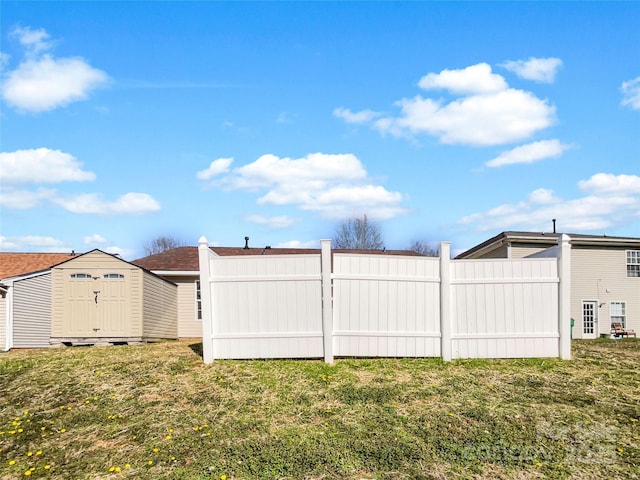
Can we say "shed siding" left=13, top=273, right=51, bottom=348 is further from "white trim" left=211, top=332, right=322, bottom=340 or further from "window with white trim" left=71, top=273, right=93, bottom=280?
"white trim" left=211, top=332, right=322, bottom=340

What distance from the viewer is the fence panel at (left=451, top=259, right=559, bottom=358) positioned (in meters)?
9.24

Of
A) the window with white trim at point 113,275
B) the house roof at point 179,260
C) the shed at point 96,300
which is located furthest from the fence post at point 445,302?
the window with white trim at point 113,275

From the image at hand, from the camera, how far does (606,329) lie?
2091 cm

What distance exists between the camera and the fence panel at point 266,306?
29.3 ft

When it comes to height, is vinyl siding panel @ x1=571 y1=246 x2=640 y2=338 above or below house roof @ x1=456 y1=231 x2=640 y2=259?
below

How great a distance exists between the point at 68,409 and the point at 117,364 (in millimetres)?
2158

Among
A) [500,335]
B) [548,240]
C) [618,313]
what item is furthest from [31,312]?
[618,313]

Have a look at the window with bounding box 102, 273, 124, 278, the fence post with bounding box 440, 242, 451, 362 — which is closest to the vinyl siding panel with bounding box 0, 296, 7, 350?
the window with bounding box 102, 273, 124, 278

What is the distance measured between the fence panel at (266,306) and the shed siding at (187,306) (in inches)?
385

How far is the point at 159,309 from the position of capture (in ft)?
51.4

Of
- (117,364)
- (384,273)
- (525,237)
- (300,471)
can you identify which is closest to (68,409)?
(117,364)

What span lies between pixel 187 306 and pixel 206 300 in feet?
33.2

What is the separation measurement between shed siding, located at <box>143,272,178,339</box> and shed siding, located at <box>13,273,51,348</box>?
3661mm

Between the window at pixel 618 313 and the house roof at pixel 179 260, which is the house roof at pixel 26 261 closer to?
the house roof at pixel 179 260
